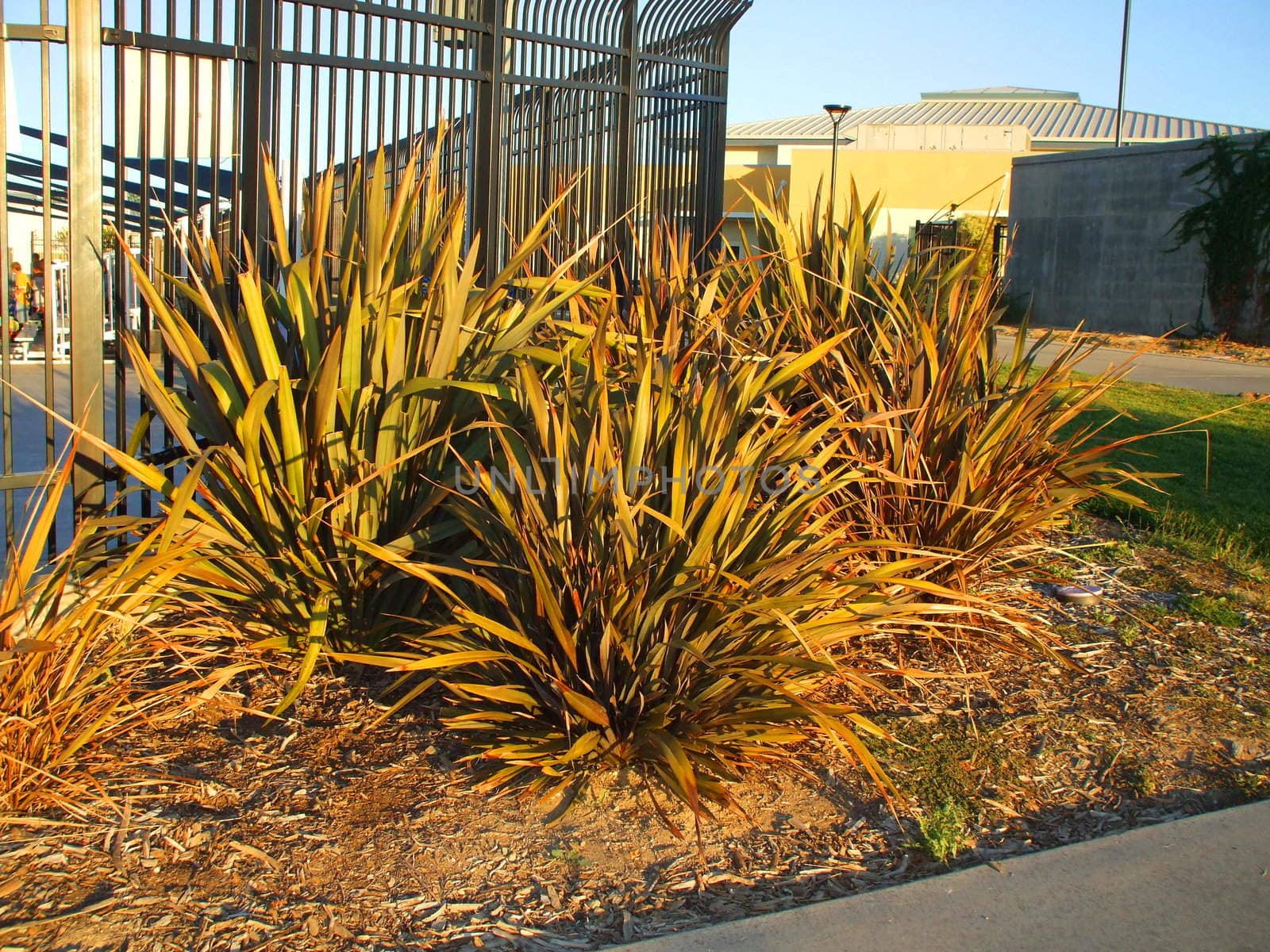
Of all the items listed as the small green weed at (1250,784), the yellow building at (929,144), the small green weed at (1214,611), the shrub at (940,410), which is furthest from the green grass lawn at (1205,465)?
the yellow building at (929,144)

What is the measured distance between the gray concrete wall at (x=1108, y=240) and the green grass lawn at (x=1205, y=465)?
8975 mm

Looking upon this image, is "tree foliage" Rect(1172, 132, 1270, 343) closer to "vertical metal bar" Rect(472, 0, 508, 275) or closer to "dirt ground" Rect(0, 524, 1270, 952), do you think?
"vertical metal bar" Rect(472, 0, 508, 275)

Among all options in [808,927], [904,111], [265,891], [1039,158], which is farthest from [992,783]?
[904,111]

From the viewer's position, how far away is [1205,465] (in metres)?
8.04

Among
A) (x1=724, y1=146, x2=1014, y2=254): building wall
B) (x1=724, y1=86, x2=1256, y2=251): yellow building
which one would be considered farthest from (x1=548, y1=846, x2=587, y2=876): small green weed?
(x1=724, y1=146, x2=1014, y2=254): building wall

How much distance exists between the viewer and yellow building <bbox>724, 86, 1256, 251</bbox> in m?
35.4

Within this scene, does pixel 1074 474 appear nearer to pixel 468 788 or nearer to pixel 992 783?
pixel 992 783

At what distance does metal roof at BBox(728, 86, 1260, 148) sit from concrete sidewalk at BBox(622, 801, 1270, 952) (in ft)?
152

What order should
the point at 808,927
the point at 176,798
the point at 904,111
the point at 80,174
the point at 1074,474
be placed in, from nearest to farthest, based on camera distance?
the point at 808,927 → the point at 176,798 → the point at 80,174 → the point at 1074,474 → the point at 904,111

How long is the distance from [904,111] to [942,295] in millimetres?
59771

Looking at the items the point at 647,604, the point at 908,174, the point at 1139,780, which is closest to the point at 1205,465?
the point at 1139,780

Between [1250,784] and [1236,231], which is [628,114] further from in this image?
[1236,231]

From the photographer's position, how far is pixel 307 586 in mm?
4086

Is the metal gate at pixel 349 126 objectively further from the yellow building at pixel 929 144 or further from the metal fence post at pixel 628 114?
the yellow building at pixel 929 144
